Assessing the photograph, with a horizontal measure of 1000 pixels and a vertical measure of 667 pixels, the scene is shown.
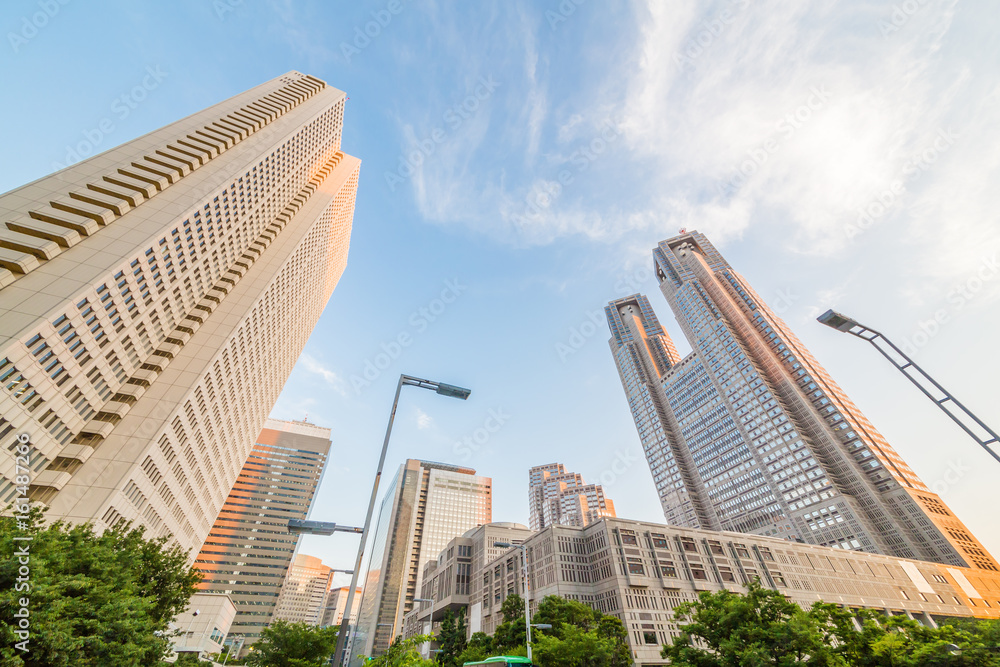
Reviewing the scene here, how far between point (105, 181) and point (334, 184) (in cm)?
5163

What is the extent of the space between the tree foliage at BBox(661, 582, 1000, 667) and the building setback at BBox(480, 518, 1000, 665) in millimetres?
33358

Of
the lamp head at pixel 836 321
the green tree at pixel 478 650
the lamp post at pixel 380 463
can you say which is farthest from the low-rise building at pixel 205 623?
the lamp head at pixel 836 321

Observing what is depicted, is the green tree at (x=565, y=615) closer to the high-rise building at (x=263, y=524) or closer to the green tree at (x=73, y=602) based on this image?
the green tree at (x=73, y=602)

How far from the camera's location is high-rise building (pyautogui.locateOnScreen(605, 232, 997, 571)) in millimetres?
93938

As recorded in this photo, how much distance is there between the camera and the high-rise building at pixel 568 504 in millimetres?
179000

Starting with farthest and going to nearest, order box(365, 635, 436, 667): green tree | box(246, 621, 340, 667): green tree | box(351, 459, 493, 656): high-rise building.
Answer: box(351, 459, 493, 656): high-rise building < box(246, 621, 340, 667): green tree < box(365, 635, 436, 667): green tree

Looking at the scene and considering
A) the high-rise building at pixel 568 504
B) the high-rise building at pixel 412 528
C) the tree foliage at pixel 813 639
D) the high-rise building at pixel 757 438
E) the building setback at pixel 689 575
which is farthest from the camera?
the high-rise building at pixel 568 504

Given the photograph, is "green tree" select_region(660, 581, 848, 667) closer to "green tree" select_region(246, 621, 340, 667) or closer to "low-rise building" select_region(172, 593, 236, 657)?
"green tree" select_region(246, 621, 340, 667)

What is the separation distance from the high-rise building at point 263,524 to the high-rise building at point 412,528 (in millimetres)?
29867

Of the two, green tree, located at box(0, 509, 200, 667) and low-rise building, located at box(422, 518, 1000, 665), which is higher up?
low-rise building, located at box(422, 518, 1000, 665)

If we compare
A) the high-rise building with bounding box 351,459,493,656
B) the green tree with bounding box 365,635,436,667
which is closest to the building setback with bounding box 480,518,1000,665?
the green tree with bounding box 365,635,436,667

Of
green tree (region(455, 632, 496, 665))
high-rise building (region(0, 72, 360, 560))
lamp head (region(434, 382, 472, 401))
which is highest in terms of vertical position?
high-rise building (region(0, 72, 360, 560))

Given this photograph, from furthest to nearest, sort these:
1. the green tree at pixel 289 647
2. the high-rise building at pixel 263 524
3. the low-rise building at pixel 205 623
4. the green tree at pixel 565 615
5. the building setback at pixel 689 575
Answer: the high-rise building at pixel 263 524 < the low-rise building at pixel 205 623 < the building setback at pixel 689 575 < the green tree at pixel 289 647 < the green tree at pixel 565 615

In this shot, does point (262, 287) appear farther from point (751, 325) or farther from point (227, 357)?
point (751, 325)
